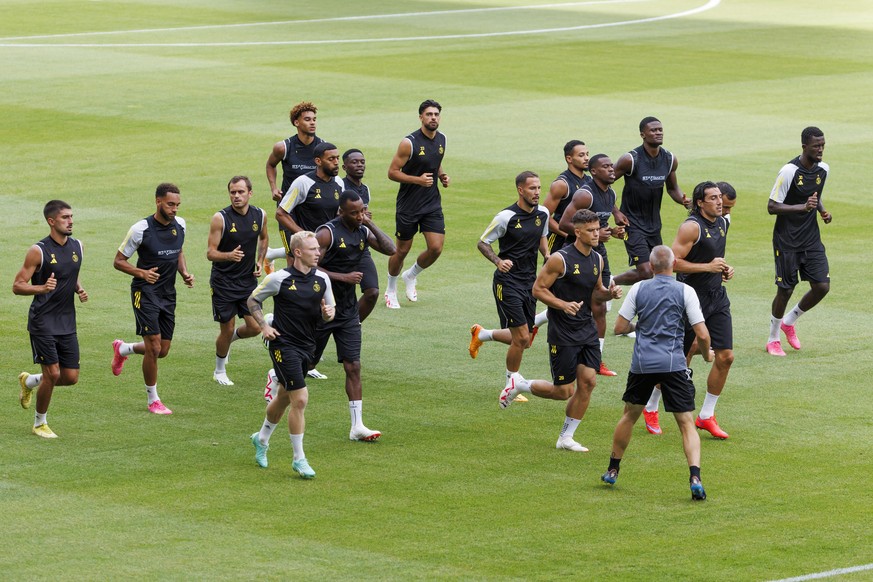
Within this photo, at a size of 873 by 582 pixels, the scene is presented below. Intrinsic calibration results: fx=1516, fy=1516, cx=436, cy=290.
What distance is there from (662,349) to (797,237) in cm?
630

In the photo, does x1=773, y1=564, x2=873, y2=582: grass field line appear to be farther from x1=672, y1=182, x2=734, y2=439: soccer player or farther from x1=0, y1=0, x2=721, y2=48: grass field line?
x1=0, y1=0, x2=721, y2=48: grass field line

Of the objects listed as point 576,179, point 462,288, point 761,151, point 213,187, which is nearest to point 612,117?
point 761,151

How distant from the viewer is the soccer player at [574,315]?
1461 cm

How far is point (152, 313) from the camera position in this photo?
16031 mm

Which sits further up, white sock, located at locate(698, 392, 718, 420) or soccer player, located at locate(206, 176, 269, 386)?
soccer player, located at locate(206, 176, 269, 386)

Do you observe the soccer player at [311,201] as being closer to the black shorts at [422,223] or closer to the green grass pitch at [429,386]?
the green grass pitch at [429,386]

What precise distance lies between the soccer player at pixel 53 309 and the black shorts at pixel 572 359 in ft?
15.7

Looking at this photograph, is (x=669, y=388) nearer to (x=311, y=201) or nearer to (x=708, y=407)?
(x=708, y=407)

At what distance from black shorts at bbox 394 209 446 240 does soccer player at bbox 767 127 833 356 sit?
4.70 m

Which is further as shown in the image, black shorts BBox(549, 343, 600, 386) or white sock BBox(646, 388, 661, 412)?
white sock BBox(646, 388, 661, 412)

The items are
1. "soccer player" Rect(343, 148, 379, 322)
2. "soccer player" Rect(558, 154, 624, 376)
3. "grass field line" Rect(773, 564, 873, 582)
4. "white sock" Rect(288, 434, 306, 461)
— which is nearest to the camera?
"grass field line" Rect(773, 564, 873, 582)

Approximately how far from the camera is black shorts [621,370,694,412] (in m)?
13.3

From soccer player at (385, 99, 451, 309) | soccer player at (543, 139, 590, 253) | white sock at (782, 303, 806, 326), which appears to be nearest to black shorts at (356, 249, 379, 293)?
soccer player at (543, 139, 590, 253)

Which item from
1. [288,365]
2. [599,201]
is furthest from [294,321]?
[599,201]
